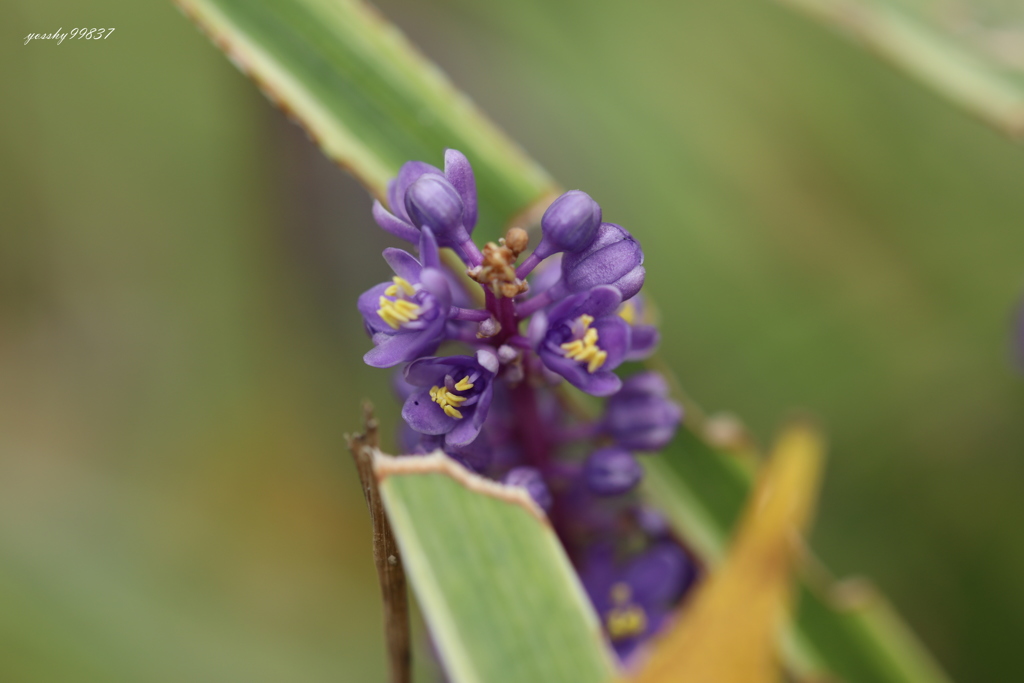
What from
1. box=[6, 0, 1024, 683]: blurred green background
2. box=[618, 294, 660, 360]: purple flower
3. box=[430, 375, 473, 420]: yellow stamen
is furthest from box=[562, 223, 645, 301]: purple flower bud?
box=[6, 0, 1024, 683]: blurred green background

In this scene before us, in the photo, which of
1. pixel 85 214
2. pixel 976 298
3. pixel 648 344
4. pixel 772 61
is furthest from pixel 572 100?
pixel 648 344

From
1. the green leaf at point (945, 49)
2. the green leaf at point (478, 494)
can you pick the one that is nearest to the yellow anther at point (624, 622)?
the green leaf at point (478, 494)

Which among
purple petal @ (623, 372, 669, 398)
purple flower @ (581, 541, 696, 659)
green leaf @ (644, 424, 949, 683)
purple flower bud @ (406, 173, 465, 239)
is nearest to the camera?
purple flower bud @ (406, 173, 465, 239)

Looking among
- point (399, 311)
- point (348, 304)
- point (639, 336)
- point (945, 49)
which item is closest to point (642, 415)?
point (639, 336)

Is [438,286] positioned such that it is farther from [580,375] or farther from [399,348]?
[580,375]

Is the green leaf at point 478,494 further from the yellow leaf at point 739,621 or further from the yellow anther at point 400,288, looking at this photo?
the yellow anther at point 400,288

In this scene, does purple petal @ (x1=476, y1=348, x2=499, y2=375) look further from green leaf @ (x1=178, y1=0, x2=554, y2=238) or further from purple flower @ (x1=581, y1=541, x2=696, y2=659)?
purple flower @ (x1=581, y1=541, x2=696, y2=659)

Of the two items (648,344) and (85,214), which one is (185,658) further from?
(648,344)
